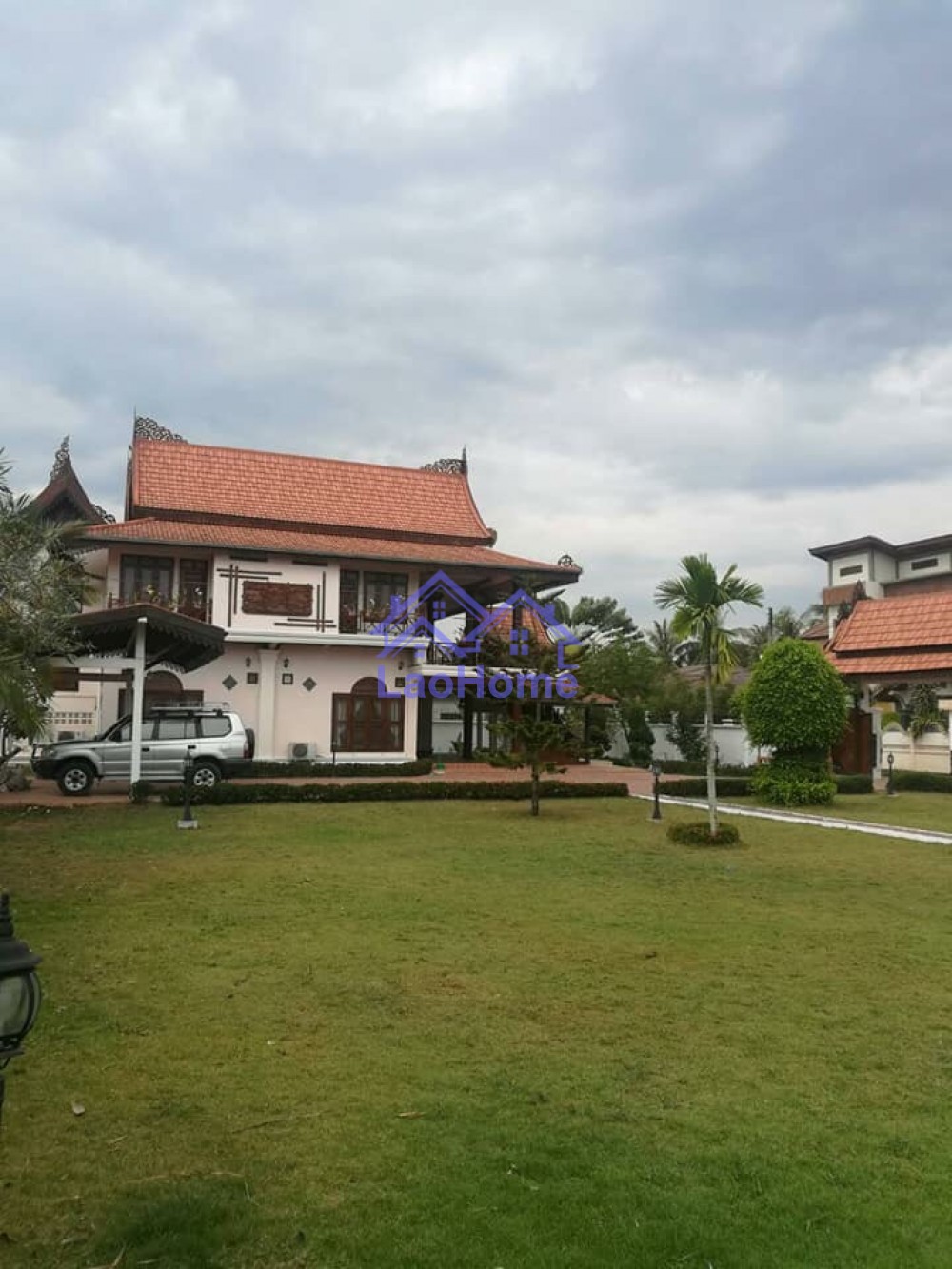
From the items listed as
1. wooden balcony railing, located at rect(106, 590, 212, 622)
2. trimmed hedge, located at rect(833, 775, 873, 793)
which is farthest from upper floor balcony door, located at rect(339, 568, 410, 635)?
trimmed hedge, located at rect(833, 775, 873, 793)

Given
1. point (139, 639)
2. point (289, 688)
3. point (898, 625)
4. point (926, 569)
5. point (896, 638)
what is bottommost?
point (289, 688)

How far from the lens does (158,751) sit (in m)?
18.2

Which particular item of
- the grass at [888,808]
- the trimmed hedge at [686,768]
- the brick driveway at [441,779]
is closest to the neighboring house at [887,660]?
the trimmed hedge at [686,768]

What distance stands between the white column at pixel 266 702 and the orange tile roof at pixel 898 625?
15355 mm

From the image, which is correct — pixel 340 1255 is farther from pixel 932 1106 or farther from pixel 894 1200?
pixel 932 1106

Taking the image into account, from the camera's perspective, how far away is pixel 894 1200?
3.32m

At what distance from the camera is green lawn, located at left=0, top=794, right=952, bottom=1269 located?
311 centimetres

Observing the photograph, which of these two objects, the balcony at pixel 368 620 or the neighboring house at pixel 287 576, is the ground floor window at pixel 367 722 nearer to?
the neighboring house at pixel 287 576

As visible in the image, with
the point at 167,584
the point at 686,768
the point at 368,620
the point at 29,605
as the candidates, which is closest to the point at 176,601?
the point at 167,584

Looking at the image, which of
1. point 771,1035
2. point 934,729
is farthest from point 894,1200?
point 934,729

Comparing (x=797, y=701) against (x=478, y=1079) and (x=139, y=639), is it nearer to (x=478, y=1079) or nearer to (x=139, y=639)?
(x=139, y=639)

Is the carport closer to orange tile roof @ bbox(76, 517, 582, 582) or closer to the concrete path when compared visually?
orange tile roof @ bbox(76, 517, 582, 582)

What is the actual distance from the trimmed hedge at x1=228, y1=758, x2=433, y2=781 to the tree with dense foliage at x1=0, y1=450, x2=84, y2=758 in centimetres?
980

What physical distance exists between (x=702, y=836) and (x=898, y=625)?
16.2m
